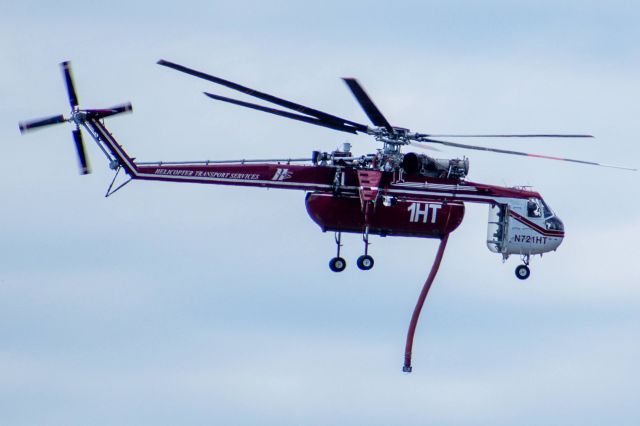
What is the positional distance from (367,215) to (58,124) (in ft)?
34.5

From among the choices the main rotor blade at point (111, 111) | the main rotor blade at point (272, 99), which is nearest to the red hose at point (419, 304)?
the main rotor blade at point (272, 99)

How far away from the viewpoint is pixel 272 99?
51688 mm

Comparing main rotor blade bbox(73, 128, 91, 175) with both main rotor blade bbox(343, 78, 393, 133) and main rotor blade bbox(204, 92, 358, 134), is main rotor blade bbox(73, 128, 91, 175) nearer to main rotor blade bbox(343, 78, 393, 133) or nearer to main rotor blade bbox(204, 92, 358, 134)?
main rotor blade bbox(204, 92, 358, 134)

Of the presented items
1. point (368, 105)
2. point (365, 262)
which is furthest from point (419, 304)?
point (368, 105)

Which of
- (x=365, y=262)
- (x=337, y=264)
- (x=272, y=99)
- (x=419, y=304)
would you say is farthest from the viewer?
(x=419, y=304)

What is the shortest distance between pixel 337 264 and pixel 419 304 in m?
4.03

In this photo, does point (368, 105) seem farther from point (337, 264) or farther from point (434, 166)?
point (337, 264)

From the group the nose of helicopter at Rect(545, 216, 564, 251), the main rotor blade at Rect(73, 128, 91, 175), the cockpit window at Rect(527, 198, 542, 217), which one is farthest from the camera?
the nose of helicopter at Rect(545, 216, 564, 251)

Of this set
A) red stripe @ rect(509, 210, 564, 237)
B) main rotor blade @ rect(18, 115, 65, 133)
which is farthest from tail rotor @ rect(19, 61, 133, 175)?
red stripe @ rect(509, 210, 564, 237)

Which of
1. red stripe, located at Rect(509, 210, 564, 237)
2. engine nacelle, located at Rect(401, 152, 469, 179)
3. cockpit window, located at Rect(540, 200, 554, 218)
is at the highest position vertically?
engine nacelle, located at Rect(401, 152, 469, 179)

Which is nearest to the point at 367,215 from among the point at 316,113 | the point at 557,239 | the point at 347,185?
the point at 347,185

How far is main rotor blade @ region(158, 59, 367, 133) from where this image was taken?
49.8m

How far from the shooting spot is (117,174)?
54.7 meters

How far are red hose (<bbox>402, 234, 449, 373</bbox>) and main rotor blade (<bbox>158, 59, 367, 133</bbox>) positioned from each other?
5.67m
